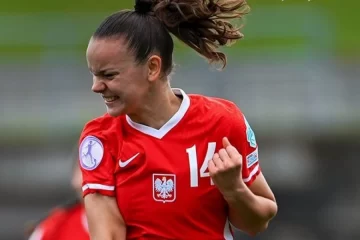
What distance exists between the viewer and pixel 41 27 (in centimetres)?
988

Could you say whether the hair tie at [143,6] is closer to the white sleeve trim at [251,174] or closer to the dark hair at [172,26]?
the dark hair at [172,26]

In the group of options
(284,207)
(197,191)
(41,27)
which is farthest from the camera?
(41,27)

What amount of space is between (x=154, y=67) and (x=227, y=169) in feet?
1.72

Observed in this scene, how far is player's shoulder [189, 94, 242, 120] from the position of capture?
399 cm

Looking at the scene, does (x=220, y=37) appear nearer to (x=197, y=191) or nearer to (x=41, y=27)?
(x=197, y=191)

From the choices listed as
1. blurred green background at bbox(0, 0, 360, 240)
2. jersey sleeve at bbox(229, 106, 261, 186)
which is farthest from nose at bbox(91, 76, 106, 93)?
blurred green background at bbox(0, 0, 360, 240)

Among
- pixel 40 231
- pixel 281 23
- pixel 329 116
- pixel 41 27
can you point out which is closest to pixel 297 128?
pixel 329 116

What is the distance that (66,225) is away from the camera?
195 inches

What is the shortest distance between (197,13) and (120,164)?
0.65 m

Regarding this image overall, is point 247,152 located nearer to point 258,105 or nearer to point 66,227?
point 66,227

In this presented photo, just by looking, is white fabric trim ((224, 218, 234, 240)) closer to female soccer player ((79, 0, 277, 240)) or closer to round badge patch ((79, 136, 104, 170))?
female soccer player ((79, 0, 277, 240))

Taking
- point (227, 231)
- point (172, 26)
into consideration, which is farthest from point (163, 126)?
point (227, 231)

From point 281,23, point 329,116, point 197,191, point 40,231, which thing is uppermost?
point 197,191

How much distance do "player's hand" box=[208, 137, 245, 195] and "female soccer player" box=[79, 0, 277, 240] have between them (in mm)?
53
